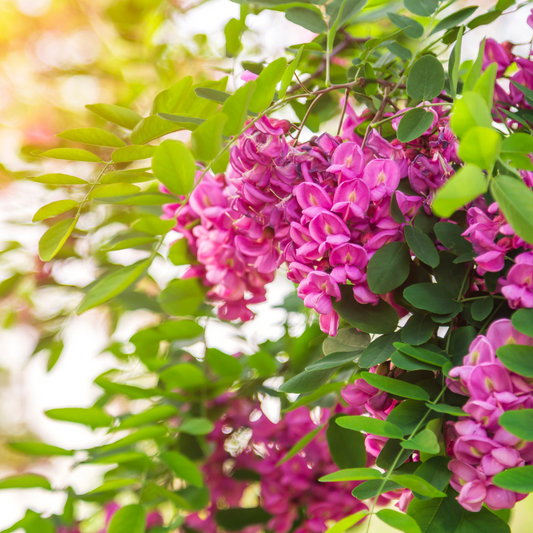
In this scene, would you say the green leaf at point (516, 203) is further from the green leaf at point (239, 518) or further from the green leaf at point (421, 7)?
→ the green leaf at point (239, 518)

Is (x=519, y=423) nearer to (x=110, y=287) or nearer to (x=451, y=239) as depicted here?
(x=451, y=239)

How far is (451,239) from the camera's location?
246mm

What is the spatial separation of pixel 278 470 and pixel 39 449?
0.23m

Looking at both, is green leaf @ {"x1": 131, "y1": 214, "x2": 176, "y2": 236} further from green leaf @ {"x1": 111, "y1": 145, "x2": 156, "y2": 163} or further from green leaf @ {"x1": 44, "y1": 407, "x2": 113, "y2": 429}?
green leaf @ {"x1": 44, "y1": 407, "x2": 113, "y2": 429}

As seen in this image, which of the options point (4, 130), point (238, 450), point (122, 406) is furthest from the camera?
point (122, 406)

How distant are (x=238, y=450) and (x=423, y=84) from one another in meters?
0.44

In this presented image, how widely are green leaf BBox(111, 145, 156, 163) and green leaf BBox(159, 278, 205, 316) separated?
5.6 inches

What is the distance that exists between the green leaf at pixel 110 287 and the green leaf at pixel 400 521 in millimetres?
175

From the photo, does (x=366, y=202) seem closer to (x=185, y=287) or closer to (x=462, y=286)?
(x=462, y=286)

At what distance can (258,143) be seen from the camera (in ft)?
0.85

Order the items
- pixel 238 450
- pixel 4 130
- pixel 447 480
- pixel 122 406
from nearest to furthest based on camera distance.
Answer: pixel 447 480 → pixel 238 450 → pixel 4 130 → pixel 122 406

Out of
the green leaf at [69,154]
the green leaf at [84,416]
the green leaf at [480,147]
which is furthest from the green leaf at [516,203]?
the green leaf at [84,416]

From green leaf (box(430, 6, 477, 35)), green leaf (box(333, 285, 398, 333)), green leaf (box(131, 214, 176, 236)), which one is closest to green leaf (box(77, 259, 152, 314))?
green leaf (box(131, 214, 176, 236))

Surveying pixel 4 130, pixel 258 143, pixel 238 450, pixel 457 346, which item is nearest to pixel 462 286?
pixel 457 346
